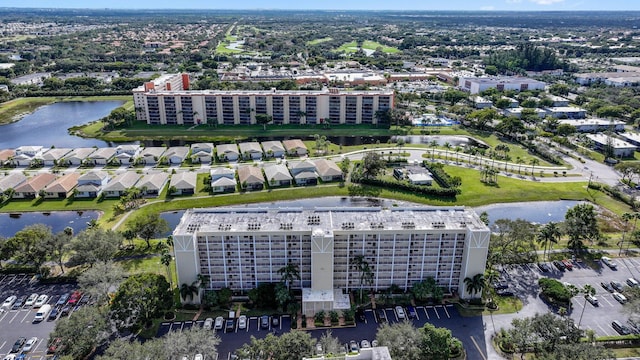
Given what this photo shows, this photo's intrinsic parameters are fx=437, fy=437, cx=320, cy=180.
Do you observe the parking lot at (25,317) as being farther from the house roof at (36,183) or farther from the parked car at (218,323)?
the house roof at (36,183)

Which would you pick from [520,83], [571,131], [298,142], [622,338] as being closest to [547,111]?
[571,131]

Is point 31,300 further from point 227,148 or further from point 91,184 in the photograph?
point 227,148

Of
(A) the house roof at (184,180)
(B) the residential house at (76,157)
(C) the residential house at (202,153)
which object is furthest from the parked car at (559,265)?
(B) the residential house at (76,157)

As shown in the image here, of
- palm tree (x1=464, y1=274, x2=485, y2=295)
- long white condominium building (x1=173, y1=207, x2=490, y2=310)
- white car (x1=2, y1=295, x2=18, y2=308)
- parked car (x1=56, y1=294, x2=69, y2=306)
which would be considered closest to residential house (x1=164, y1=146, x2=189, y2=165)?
long white condominium building (x1=173, y1=207, x2=490, y2=310)

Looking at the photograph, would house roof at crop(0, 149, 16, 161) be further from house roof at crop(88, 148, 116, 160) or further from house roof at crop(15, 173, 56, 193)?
house roof at crop(88, 148, 116, 160)

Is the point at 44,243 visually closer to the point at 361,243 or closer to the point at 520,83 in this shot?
the point at 361,243

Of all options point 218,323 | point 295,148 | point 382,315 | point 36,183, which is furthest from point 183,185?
point 382,315
